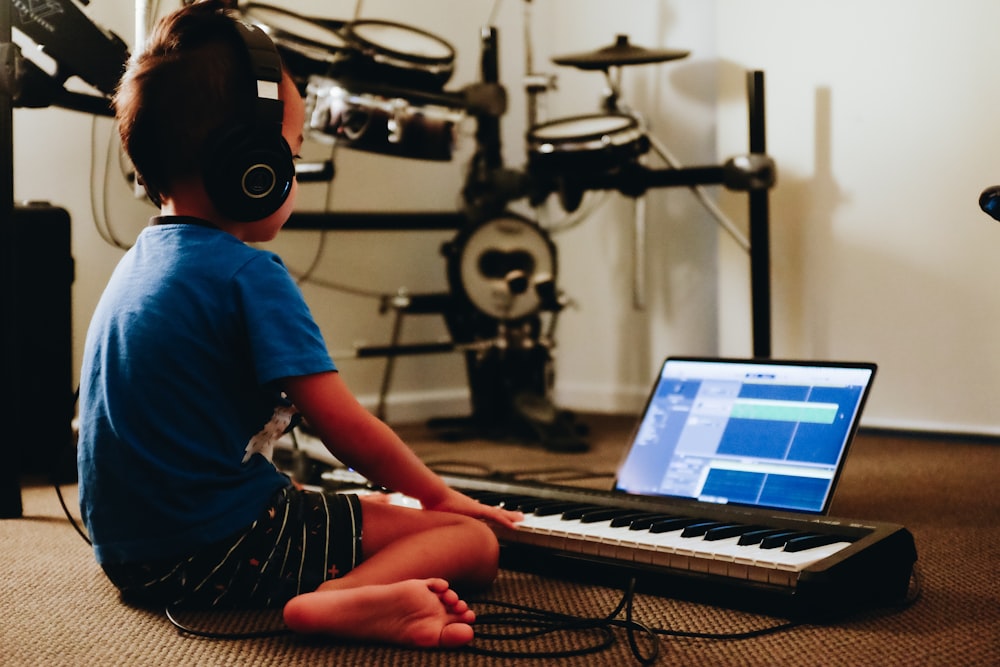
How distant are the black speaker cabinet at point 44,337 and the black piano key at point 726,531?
4.66ft

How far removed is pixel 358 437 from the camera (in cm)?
105

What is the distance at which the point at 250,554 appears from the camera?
1085 mm

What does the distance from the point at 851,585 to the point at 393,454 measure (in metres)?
0.47

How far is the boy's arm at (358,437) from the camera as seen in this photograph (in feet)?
3.37

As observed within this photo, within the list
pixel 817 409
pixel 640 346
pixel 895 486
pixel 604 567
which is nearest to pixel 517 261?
pixel 640 346

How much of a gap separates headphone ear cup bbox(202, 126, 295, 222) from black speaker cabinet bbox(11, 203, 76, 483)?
123 centimetres

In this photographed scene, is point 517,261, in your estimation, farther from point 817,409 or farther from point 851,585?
point 851,585

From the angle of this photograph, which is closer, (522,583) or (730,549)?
(730,549)

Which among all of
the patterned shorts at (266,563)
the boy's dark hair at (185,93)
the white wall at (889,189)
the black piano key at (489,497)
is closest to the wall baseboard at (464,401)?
the white wall at (889,189)

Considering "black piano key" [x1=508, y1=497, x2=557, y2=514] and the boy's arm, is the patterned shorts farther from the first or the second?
"black piano key" [x1=508, y1=497, x2=557, y2=514]

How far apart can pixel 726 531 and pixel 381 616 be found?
1.24ft

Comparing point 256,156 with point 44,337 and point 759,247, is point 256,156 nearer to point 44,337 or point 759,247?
point 44,337

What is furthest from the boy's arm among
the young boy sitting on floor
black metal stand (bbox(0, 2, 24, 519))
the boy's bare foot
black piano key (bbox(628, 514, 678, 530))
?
black metal stand (bbox(0, 2, 24, 519))

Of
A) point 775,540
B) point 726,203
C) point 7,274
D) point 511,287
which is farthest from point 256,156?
point 726,203
